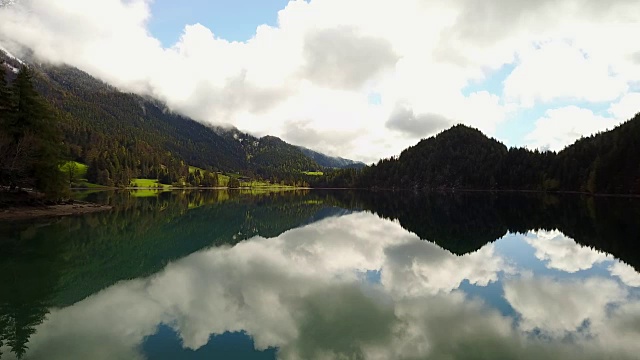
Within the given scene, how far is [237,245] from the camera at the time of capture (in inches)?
1642

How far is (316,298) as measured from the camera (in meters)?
21.5

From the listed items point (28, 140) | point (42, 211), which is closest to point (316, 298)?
point (28, 140)

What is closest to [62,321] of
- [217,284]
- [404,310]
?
[217,284]

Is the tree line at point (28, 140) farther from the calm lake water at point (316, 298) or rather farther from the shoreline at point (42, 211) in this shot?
the calm lake water at point (316, 298)

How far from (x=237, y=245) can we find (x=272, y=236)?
9.45 meters

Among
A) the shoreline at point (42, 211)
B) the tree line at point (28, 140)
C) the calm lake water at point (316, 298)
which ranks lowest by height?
the calm lake water at point (316, 298)

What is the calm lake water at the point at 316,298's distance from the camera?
14.9 meters

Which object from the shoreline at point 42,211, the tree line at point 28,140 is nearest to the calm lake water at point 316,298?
the shoreline at point 42,211

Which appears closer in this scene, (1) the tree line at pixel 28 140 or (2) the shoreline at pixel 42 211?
(2) the shoreline at pixel 42 211

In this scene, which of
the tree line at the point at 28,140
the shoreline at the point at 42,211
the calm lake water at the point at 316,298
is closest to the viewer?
the calm lake water at the point at 316,298

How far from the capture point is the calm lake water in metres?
14.9

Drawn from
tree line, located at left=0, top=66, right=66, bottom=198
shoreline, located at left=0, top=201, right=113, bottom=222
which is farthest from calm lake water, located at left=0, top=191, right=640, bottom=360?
tree line, located at left=0, top=66, right=66, bottom=198

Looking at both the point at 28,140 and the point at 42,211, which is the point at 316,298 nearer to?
the point at 28,140

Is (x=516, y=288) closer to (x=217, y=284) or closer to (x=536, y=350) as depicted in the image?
(x=536, y=350)
